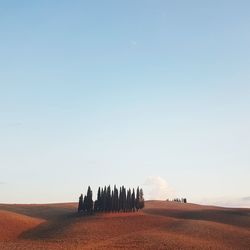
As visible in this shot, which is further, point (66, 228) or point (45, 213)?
point (45, 213)

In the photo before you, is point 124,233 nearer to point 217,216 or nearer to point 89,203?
point 217,216

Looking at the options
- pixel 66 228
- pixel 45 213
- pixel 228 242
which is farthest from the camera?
pixel 45 213

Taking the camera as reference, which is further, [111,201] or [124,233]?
[111,201]

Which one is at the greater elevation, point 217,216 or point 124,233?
point 217,216

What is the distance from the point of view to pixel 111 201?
10356cm

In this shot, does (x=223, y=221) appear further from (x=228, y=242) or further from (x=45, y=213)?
(x=45, y=213)

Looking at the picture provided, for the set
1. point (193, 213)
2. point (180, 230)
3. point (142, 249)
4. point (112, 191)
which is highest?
point (112, 191)

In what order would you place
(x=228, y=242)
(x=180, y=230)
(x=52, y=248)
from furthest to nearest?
1. (x=180, y=230)
2. (x=228, y=242)
3. (x=52, y=248)

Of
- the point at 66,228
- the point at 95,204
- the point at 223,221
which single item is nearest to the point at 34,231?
the point at 66,228

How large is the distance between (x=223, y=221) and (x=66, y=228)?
113 ft

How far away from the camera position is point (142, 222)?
258ft

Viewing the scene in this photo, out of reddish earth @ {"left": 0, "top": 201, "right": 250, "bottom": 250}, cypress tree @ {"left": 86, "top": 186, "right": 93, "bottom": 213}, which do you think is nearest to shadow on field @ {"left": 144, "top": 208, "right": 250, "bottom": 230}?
reddish earth @ {"left": 0, "top": 201, "right": 250, "bottom": 250}

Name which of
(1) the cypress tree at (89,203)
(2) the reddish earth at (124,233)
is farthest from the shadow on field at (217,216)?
(1) the cypress tree at (89,203)

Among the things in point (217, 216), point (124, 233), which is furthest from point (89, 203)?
point (124, 233)
